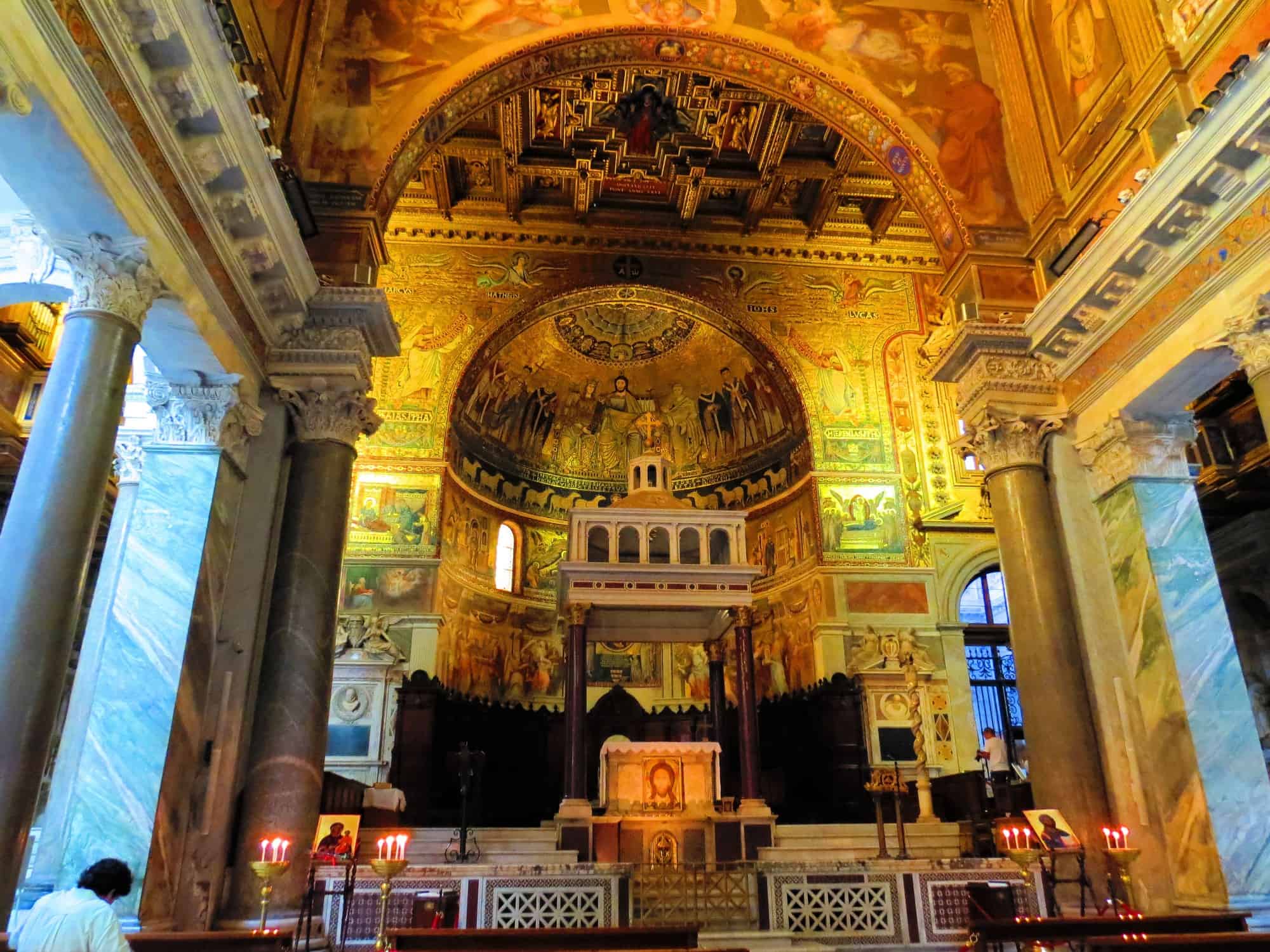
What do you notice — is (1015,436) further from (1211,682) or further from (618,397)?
(618,397)

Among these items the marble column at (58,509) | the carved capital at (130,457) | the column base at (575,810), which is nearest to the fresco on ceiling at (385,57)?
the carved capital at (130,457)

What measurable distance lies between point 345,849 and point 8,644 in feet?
12.4

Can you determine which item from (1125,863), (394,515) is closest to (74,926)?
(1125,863)

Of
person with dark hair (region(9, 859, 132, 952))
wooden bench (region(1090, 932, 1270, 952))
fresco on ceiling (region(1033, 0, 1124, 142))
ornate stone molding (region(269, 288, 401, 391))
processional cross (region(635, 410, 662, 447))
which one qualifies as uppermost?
fresco on ceiling (region(1033, 0, 1124, 142))

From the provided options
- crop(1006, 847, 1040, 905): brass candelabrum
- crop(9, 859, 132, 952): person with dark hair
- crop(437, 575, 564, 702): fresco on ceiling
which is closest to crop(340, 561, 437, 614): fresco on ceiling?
crop(437, 575, 564, 702): fresco on ceiling

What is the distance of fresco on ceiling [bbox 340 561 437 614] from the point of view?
1647cm

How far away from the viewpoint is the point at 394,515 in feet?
A: 56.1

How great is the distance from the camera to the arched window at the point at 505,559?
63.7 ft

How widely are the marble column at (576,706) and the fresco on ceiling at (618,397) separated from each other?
7.46 m

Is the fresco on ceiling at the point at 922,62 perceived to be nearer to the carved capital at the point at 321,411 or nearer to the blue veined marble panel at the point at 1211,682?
the blue veined marble panel at the point at 1211,682

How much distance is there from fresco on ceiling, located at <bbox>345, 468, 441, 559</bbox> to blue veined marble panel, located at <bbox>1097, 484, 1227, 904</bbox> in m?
11.6

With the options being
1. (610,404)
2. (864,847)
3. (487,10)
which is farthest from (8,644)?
(610,404)

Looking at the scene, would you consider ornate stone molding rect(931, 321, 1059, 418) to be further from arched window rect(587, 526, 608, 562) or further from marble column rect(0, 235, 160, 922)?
marble column rect(0, 235, 160, 922)

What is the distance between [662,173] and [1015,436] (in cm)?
1022
